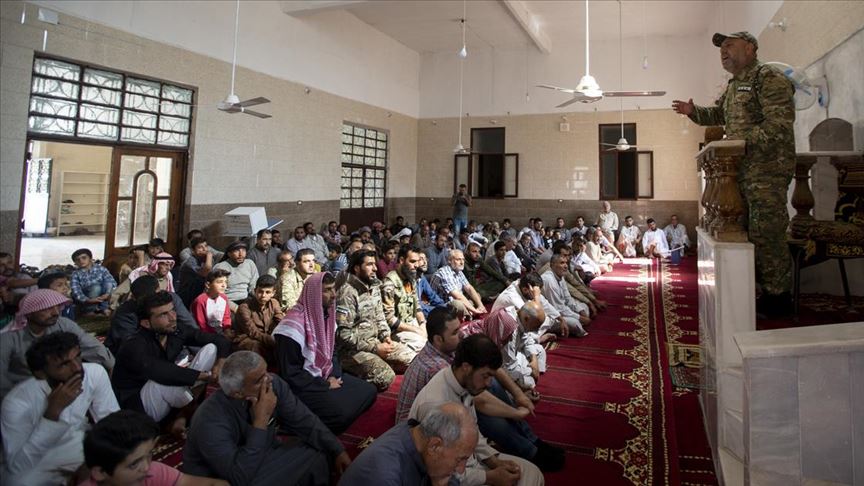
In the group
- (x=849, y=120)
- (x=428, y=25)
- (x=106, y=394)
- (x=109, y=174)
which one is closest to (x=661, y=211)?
(x=428, y=25)

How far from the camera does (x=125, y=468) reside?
1306mm

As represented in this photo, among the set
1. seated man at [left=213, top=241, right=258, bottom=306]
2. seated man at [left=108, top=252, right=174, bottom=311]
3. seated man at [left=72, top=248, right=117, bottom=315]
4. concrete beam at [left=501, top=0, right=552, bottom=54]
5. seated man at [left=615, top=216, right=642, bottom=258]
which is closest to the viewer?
seated man at [left=72, top=248, right=117, bottom=315]

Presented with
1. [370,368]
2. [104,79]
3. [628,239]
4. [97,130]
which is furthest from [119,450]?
[628,239]

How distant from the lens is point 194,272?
4.44 meters

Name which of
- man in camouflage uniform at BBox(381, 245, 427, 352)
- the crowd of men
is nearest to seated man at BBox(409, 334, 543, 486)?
the crowd of men

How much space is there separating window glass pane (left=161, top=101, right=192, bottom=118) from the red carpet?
4811mm

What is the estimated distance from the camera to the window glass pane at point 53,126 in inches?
182

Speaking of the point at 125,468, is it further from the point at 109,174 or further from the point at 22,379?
the point at 109,174

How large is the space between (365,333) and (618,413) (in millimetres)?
1654

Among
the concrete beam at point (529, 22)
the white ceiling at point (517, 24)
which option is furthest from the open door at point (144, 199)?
the concrete beam at point (529, 22)

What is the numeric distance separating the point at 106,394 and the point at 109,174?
4.29 meters

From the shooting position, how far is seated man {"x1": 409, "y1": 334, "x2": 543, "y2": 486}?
189 centimetres

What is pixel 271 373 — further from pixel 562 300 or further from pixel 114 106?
pixel 114 106

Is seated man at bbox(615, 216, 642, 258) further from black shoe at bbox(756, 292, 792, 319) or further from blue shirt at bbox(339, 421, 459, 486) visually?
blue shirt at bbox(339, 421, 459, 486)
